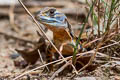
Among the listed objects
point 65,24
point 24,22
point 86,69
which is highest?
point 65,24

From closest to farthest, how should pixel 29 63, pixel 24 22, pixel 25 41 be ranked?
pixel 29 63, pixel 25 41, pixel 24 22

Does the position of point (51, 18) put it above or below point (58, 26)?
above

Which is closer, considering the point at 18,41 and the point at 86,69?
the point at 86,69

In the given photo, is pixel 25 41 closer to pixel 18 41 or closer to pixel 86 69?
pixel 18 41

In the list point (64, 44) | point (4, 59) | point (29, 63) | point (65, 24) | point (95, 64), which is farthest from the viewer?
point (4, 59)

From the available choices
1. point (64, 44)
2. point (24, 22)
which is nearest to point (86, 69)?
point (64, 44)
